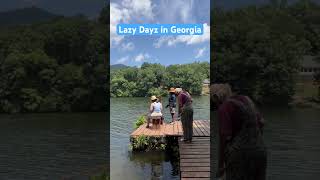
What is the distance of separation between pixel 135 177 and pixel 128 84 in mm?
5504

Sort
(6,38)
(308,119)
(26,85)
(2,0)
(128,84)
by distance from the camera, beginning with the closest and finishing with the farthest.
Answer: (128,84), (308,119), (26,85), (6,38), (2,0)

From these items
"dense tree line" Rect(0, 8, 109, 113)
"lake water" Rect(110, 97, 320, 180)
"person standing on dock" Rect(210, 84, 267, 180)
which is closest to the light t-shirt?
"lake water" Rect(110, 97, 320, 180)

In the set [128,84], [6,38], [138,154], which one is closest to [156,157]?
[138,154]

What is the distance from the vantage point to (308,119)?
167 ft

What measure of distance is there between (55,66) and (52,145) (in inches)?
1056

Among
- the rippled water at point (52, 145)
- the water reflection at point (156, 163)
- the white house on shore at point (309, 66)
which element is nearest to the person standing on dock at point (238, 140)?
the water reflection at point (156, 163)

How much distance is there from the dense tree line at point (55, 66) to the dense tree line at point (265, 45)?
39.8 ft

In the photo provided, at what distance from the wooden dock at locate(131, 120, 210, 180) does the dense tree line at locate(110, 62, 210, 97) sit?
2.45 feet

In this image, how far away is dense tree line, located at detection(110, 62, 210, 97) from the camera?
846 cm

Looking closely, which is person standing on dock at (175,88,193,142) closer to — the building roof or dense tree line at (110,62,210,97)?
dense tree line at (110,62,210,97)

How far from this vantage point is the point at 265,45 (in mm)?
58344

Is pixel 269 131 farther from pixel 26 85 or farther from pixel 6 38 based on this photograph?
pixel 6 38

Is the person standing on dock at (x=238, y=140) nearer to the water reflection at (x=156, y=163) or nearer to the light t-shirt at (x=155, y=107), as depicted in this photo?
the light t-shirt at (x=155, y=107)

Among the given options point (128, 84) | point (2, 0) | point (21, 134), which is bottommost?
point (21, 134)
